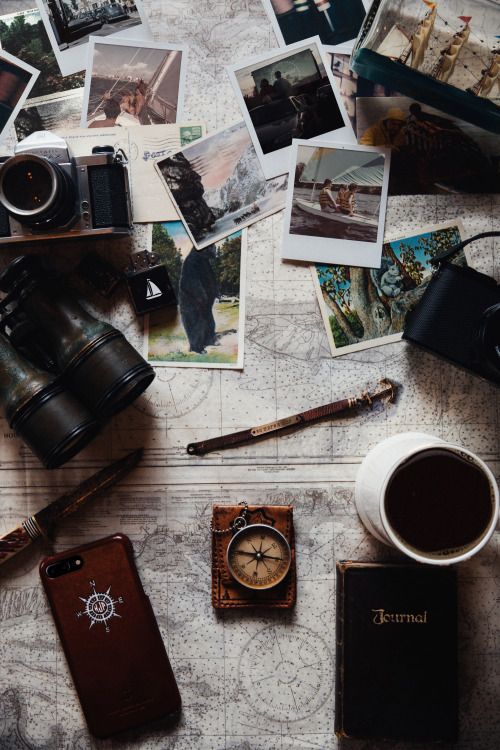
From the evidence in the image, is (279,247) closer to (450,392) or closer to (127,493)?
(450,392)

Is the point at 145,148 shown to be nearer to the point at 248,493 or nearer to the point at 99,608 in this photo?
the point at 248,493

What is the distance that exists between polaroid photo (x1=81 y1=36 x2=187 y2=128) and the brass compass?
881 mm

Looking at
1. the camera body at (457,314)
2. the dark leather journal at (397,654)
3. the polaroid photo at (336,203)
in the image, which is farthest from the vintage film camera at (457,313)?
the dark leather journal at (397,654)

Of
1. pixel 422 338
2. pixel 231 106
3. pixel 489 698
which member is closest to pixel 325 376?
pixel 422 338

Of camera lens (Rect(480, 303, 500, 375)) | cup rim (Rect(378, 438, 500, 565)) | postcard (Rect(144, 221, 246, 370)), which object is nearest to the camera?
cup rim (Rect(378, 438, 500, 565))

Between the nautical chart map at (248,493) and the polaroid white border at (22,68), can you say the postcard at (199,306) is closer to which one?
the nautical chart map at (248,493)

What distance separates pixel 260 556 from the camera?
3.97ft

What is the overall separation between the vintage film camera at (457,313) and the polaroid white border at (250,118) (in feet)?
1.14

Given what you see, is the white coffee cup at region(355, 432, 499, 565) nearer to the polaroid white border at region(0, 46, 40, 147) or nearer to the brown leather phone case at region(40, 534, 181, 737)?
the brown leather phone case at region(40, 534, 181, 737)

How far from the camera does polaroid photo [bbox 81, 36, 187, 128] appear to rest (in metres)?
1.30

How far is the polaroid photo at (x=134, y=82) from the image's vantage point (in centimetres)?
130

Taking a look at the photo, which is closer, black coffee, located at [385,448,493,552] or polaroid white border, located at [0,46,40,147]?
black coffee, located at [385,448,493,552]

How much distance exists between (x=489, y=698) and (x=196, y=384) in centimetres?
87

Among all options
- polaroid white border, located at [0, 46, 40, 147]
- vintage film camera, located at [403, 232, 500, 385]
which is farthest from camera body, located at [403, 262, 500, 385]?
polaroid white border, located at [0, 46, 40, 147]
